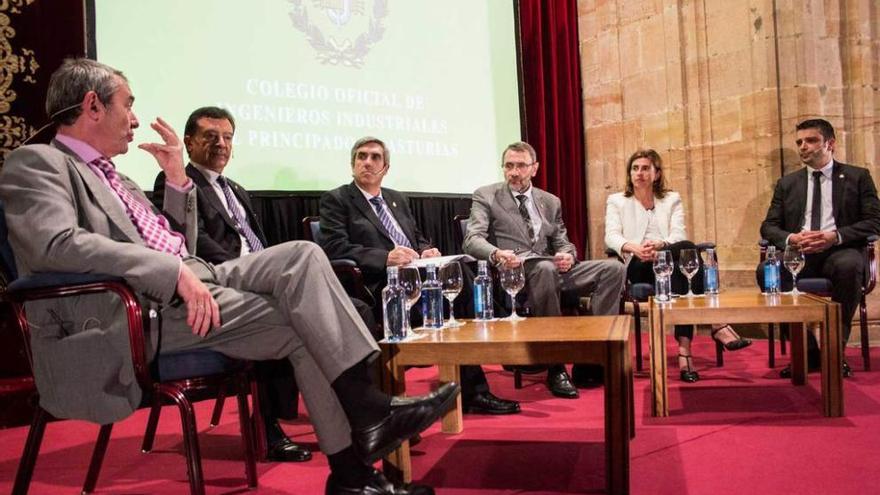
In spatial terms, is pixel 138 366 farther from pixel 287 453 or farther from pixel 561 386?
pixel 561 386

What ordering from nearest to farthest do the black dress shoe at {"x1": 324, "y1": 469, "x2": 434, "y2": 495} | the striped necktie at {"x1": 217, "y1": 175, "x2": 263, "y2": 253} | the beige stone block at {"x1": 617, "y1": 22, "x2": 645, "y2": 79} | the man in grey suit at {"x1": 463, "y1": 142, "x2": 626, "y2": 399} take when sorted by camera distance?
the black dress shoe at {"x1": 324, "y1": 469, "x2": 434, "y2": 495} → the striped necktie at {"x1": 217, "y1": 175, "x2": 263, "y2": 253} → the man in grey suit at {"x1": 463, "y1": 142, "x2": 626, "y2": 399} → the beige stone block at {"x1": 617, "y1": 22, "x2": 645, "y2": 79}

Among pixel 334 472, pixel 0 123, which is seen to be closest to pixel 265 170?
pixel 0 123

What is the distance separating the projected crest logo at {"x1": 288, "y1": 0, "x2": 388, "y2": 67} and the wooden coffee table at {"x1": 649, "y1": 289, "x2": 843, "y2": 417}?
8.39ft

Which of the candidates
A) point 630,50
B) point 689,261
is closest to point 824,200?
point 689,261

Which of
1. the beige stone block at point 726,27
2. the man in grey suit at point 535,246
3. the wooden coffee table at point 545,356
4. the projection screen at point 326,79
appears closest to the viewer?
the wooden coffee table at point 545,356

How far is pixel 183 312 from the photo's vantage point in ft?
6.26

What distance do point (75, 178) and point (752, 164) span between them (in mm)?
4386

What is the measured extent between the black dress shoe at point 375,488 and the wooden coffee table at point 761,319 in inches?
58.1

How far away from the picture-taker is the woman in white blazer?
421 cm

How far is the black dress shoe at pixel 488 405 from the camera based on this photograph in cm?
314

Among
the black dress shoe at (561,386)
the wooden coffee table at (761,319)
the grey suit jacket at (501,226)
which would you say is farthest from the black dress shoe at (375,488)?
the grey suit jacket at (501,226)

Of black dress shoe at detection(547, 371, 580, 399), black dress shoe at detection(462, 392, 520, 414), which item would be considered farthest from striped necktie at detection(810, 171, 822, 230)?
black dress shoe at detection(462, 392, 520, 414)

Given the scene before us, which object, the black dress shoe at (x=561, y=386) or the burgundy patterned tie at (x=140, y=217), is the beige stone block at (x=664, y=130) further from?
the burgundy patterned tie at (x=140, y=217)

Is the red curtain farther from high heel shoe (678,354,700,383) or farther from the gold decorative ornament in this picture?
the gold decorative ornament
